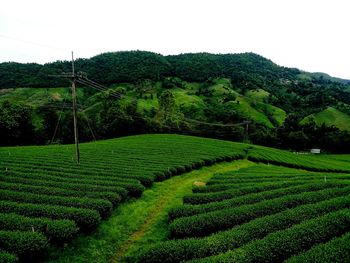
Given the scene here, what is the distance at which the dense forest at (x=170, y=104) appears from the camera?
7919cm

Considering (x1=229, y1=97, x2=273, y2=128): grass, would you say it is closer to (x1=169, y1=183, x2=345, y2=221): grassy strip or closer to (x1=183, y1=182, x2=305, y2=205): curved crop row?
(x1=183, y1=182, x2=305, y2=205): curved crop row

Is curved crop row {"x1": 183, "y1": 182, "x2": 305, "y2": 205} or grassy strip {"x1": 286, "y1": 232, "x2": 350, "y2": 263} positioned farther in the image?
curved crop row {"x1": 183, "y1": 182, "x2": 305, "y2": 205}

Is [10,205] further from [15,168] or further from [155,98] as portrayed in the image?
[155,98]

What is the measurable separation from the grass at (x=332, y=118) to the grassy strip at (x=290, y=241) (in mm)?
97384

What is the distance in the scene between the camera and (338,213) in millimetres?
13836

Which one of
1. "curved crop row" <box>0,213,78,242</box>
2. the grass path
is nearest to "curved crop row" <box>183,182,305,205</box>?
the grass path

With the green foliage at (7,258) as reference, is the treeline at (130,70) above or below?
above

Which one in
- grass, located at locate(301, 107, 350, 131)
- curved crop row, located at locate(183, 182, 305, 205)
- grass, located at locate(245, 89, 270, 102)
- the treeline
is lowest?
curved crop row, located at locate(183, 182, 305, 205)

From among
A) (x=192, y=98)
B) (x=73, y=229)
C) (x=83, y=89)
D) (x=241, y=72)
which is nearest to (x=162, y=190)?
(x=73, y=229)

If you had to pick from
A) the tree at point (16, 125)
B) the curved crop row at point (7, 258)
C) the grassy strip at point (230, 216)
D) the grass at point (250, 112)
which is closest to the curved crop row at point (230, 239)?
the grassy strip at point (230, 216)

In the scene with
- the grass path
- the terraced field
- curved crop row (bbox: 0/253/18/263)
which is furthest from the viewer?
the grass path

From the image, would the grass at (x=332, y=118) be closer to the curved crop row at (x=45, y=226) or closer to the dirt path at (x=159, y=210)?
the dirt path at (x=159, y=210)

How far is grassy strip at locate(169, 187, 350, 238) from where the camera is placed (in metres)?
16.1

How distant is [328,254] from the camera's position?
1062 cm
